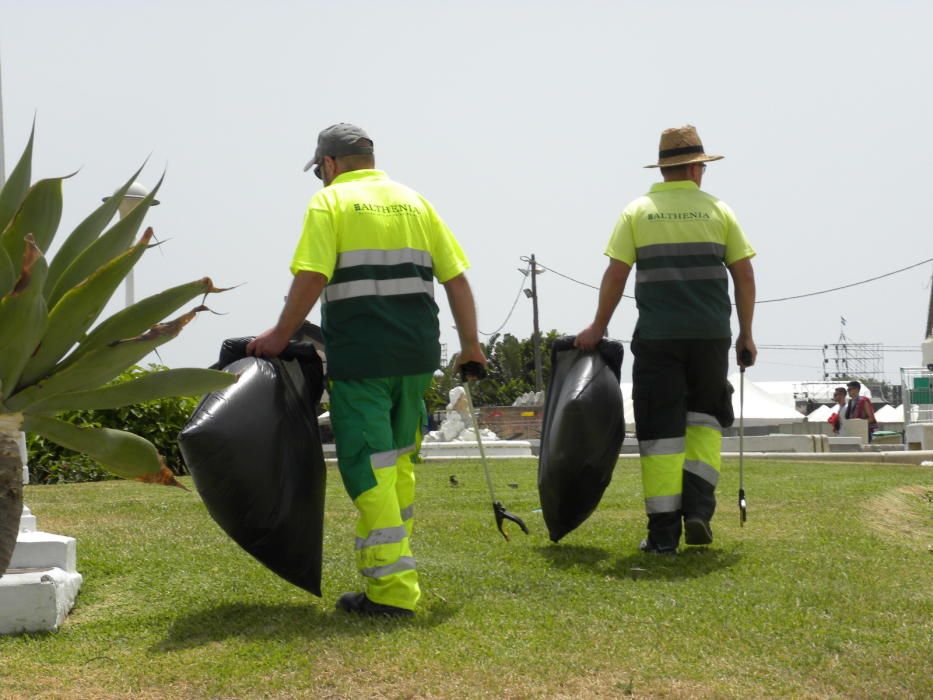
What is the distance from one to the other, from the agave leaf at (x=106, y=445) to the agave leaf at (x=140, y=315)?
0.18m

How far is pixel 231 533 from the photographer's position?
4.63m

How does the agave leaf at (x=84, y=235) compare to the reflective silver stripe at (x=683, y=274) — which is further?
the reflective silver stripe at (x=683, y=274)

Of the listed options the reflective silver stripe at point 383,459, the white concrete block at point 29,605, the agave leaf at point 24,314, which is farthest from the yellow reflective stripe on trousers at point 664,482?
the agave leaf at point 24,314

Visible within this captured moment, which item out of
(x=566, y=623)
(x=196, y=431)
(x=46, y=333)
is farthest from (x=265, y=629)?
(x=46, y=333)

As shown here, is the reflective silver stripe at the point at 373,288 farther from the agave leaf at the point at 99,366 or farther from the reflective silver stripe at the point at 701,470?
the reflective silver stripe at the point at 701,470

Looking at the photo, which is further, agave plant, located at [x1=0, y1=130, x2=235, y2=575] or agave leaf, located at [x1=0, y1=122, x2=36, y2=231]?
agave leaf, located at [x1=0, y1=122, x2=36, y2=231]

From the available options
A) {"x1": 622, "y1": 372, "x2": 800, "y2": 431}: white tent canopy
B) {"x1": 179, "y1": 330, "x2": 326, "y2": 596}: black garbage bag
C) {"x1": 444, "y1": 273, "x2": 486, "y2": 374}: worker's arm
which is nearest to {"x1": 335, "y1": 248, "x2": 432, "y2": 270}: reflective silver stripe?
{"x1": 444, "y1": 273, "x2": 486, "y2": 374}: worker's arm

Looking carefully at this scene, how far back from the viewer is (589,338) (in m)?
6.17

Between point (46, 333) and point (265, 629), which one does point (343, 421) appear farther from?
point (46, 333)

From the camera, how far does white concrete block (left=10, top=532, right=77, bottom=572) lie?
4.86 metres

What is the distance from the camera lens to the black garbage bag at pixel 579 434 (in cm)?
596

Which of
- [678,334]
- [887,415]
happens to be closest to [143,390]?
[678,334]

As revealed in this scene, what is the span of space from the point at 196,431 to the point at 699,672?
6.19 ft

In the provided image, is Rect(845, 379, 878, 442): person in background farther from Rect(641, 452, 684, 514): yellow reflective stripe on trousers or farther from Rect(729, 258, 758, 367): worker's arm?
Rect(641, 452, 684, 514): yellow reflective stripe on trousers
